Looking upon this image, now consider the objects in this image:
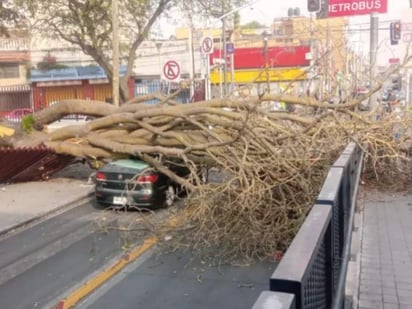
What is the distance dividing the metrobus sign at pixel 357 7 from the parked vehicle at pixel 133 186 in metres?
5.31

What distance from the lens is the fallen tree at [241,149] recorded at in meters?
7.53

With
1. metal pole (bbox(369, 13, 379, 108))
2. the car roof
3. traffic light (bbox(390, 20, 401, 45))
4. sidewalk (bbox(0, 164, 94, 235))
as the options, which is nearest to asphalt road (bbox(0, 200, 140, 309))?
sidewalk (bbox(0, 164, 94, 235))

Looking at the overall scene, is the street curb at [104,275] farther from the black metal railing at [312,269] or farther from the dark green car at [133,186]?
the black metal railing at [312,269]

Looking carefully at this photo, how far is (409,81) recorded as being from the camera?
20641 millimetres

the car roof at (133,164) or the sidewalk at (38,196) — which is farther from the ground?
the car roof at (133,164)

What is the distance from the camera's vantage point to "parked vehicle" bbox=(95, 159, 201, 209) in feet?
34.2

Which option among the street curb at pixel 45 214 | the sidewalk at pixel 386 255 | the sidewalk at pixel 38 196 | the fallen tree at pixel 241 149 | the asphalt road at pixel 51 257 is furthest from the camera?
the sidewalk at pixel 38 196

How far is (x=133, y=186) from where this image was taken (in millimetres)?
10430

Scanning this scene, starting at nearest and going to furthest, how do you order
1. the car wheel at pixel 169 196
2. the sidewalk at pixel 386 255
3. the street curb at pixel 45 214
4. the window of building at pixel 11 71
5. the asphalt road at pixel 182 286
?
the sidewalk at pixel 386 255
the asphalt road at pixel 182 286
the street curb at pixel 45 214
the car wheel at pixel 169 196
the window of building at pixel 11 71

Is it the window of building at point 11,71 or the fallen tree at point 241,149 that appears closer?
the fallen tree at point 241,149

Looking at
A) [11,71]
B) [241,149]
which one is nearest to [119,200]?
[241,149]

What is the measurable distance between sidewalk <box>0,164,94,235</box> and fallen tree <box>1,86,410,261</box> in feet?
3.45

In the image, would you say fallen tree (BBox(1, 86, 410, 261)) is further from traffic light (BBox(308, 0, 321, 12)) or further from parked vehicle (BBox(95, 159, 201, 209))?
traffic light (BBox(308, 0, 321, 12))

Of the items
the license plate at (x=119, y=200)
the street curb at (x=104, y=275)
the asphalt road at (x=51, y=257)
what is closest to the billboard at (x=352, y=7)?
the license plate at (x=119, y=200)
